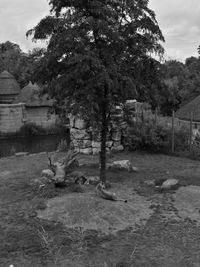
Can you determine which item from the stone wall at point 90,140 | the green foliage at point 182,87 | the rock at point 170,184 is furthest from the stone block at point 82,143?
the green foliage at point 182,87

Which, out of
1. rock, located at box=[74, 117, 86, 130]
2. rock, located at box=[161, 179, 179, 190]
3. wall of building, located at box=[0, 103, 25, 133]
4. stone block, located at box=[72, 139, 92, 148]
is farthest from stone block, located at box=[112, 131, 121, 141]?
wall of building, located at box=[0, 103, 25, 133]

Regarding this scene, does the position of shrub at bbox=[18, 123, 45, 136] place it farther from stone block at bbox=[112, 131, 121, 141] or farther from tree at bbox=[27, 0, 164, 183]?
tree at bbox=[27, 0, 164, 183]

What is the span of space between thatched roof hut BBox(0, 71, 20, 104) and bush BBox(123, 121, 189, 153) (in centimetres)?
2212

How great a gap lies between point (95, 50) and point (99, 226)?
14.1 feet

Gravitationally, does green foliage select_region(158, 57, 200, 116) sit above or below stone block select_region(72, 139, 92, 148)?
above

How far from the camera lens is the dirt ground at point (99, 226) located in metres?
6.25

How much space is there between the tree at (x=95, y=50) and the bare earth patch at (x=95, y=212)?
2.14m

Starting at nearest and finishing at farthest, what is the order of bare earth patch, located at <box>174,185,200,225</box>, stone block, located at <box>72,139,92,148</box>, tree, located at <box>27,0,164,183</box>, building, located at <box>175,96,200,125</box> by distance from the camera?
bare earth patch, located at <box>174,185,200,225</box> < tree, located at <box>27,0,164,183</box> < stone block, located at <box>72,139,92,148</box> < building, located at <box>175,96,200,125</box>

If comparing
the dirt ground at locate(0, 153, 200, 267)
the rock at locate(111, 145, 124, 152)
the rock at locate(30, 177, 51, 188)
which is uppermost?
the rock at locate(111, 145, 124, 152)

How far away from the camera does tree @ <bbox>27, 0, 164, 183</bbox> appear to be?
905cm

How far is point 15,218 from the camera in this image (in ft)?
26.8

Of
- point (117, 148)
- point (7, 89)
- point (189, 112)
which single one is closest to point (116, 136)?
point (117, 148)

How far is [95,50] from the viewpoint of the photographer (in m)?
9.24

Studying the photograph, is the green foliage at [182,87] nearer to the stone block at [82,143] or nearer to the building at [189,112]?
the building at [189,112]
